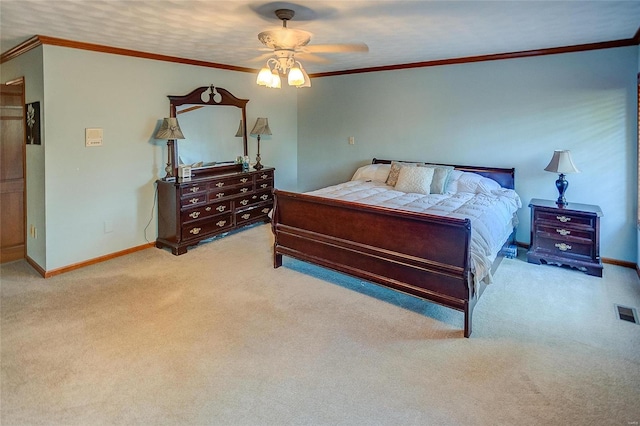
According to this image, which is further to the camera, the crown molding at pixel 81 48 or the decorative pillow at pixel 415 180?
the decorative pillow at pixel 415 180

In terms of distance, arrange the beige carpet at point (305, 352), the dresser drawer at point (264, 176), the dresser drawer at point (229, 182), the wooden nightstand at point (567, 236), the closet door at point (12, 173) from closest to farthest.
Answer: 1. the beige carpet at point (305, 352)
2. the wooden nightstand at point (567, 236)
3. the closet door at point (12, 173)
4. the dresser drawer at point (229, 182)
5. the dresser drawer at point (264, 176)

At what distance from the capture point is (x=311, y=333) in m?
2.83

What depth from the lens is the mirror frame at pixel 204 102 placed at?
15.7ft

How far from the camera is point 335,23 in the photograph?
3205 mm

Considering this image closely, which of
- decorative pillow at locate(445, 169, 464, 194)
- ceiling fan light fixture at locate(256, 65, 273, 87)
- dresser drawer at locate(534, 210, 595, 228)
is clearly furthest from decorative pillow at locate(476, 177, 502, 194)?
ceiling fan light fixture at locate(256, 65, 273, 87)

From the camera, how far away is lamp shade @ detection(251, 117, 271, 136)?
5.78 m

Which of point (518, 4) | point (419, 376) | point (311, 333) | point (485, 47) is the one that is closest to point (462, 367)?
point (419, 376)

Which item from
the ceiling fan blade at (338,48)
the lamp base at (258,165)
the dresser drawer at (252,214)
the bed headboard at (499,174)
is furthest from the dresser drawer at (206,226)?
the bed headboard at (499,174)

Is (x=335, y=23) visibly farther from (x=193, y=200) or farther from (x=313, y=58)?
(x=193, y=200)

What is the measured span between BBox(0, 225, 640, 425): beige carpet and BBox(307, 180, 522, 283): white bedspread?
0.51 metres

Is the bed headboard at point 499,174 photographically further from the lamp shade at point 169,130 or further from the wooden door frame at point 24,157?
the wooden door frame at point 24,157

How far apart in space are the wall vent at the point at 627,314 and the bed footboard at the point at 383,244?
4.30ft

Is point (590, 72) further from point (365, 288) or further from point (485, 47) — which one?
point (365, 288)

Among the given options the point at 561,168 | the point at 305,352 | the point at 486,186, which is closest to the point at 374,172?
the point at 486,186
